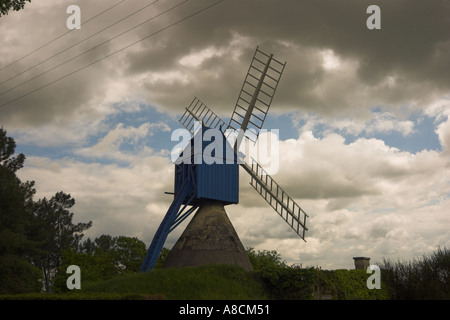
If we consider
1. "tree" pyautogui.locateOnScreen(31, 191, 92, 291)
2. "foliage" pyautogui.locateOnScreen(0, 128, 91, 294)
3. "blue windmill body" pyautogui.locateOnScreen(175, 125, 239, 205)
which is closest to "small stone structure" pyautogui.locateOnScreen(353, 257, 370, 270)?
"blue windmill body" pyautogui.locateOnScreen(175, 125, 239, 205)

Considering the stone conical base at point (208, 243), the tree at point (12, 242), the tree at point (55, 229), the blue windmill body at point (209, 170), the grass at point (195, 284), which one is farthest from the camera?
the tree at point (55, 229)

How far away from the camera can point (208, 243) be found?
2464 centimetres

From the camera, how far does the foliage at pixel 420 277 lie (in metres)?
20.6

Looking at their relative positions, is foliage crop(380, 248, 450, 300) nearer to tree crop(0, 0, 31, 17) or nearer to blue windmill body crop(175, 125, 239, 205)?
blue windmill body crop(175, 125, 239, 205)

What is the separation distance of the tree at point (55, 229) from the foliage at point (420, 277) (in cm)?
4171

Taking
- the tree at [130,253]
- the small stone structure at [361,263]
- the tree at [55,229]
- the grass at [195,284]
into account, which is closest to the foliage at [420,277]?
the small stone structure at [361,263]

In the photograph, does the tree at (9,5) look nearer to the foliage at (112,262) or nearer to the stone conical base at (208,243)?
the stone conical base at (208,243)

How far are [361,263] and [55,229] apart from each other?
42.9 m

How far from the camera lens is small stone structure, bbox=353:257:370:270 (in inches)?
918

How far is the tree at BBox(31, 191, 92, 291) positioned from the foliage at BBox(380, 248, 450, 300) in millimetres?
41707

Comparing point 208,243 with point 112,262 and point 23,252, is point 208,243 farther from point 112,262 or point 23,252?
point 23,252

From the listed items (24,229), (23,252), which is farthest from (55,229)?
(23,252)
